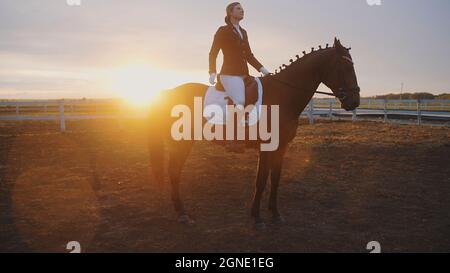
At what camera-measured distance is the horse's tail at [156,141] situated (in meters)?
6.50

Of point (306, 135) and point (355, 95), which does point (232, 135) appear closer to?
point (355, 95)

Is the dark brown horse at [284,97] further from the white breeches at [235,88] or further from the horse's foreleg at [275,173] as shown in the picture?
the white breeches at [235,88]

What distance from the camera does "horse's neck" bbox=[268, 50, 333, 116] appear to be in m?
5.96

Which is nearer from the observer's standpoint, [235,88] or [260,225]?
[260,225]

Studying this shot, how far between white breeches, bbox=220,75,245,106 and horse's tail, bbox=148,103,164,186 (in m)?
1.38

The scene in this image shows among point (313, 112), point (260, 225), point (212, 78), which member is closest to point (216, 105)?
point (212, 78)

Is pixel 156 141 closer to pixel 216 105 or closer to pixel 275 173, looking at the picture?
pixel 216 105

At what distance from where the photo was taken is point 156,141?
259 inches

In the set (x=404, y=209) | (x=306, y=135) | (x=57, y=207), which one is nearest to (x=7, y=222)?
(x=57, y=207)

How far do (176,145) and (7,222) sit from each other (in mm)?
2965

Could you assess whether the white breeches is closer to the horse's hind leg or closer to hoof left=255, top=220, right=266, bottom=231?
the horse's hind leg

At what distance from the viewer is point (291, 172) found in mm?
9188

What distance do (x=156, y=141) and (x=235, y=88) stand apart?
1.80 meters

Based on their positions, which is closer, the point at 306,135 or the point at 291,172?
the point at 291,172
